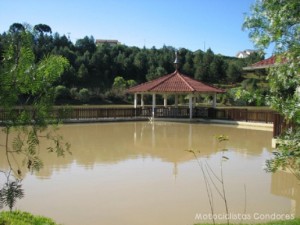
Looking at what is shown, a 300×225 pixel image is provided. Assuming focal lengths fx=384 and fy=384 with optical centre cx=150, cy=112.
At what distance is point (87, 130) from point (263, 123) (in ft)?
29.6

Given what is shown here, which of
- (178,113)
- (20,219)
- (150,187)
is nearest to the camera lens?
(20,219)

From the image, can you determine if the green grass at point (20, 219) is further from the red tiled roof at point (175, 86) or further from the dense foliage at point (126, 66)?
the dense foliage at point (126, 66)

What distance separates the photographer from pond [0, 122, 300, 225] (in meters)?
5.75

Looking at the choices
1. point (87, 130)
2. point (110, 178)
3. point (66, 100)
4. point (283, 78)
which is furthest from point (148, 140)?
point (66, 100)

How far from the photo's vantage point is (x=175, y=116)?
2328cm

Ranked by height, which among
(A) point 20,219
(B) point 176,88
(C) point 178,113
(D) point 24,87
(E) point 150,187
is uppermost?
(B) point 176,88

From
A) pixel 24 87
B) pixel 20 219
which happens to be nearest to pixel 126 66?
pixel 20 219

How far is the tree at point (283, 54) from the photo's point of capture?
2.83 m

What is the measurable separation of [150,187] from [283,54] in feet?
15.7

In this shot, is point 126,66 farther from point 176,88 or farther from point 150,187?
point 150,187

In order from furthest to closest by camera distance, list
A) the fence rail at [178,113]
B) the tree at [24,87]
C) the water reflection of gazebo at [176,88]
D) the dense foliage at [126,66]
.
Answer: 1. the dense foliage at [126,66]
2. the water reflection of gazebo at [176,88]
3. the fence rail at [178,113]
4. the tree at [24,87]

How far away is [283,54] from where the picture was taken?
306 cm

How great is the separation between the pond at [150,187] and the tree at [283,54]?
1985 millimetres

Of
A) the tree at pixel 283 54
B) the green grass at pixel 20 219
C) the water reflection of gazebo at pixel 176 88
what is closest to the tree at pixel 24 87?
the green grass at pixel 20 219
